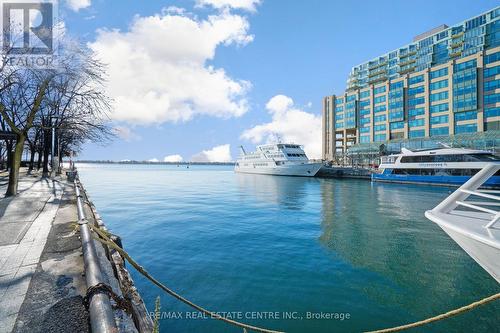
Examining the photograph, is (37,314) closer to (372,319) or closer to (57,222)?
(57,222)

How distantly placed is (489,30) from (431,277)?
79.8m

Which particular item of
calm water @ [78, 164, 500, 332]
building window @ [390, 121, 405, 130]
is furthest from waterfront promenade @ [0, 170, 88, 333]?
building window @ [390, 121, 405, 130]

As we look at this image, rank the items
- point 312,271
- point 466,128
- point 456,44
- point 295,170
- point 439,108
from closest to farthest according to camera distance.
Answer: point 312,271 → point 466,128 → point 439,108 → point 295,170 → point 456,44

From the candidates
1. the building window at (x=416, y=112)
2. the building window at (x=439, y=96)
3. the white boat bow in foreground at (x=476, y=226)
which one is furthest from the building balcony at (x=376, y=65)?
the white boat bow in foreground at (x=476, y=226)

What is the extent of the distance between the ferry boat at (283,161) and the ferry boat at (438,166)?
16736 millimetres

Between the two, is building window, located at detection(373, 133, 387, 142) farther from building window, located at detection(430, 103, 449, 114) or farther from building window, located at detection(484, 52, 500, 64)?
building window, located at detection(484, 52, 500, 64)

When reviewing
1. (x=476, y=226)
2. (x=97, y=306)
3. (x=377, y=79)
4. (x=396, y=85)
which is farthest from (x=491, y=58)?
(x=97, y=306)

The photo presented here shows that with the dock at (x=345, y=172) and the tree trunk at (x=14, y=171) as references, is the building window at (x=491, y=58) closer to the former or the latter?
the dock at (x=345, y=172)

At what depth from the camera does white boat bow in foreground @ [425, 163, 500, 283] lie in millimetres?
3914

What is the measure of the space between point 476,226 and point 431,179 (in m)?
39.1

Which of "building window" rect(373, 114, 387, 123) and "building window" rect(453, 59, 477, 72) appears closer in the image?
"building window" rect(453, 59, 477, 72)

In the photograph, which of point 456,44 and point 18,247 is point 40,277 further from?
point 456,44

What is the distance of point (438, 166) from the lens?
36.2 m

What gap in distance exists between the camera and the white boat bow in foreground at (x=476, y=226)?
3.91 m
